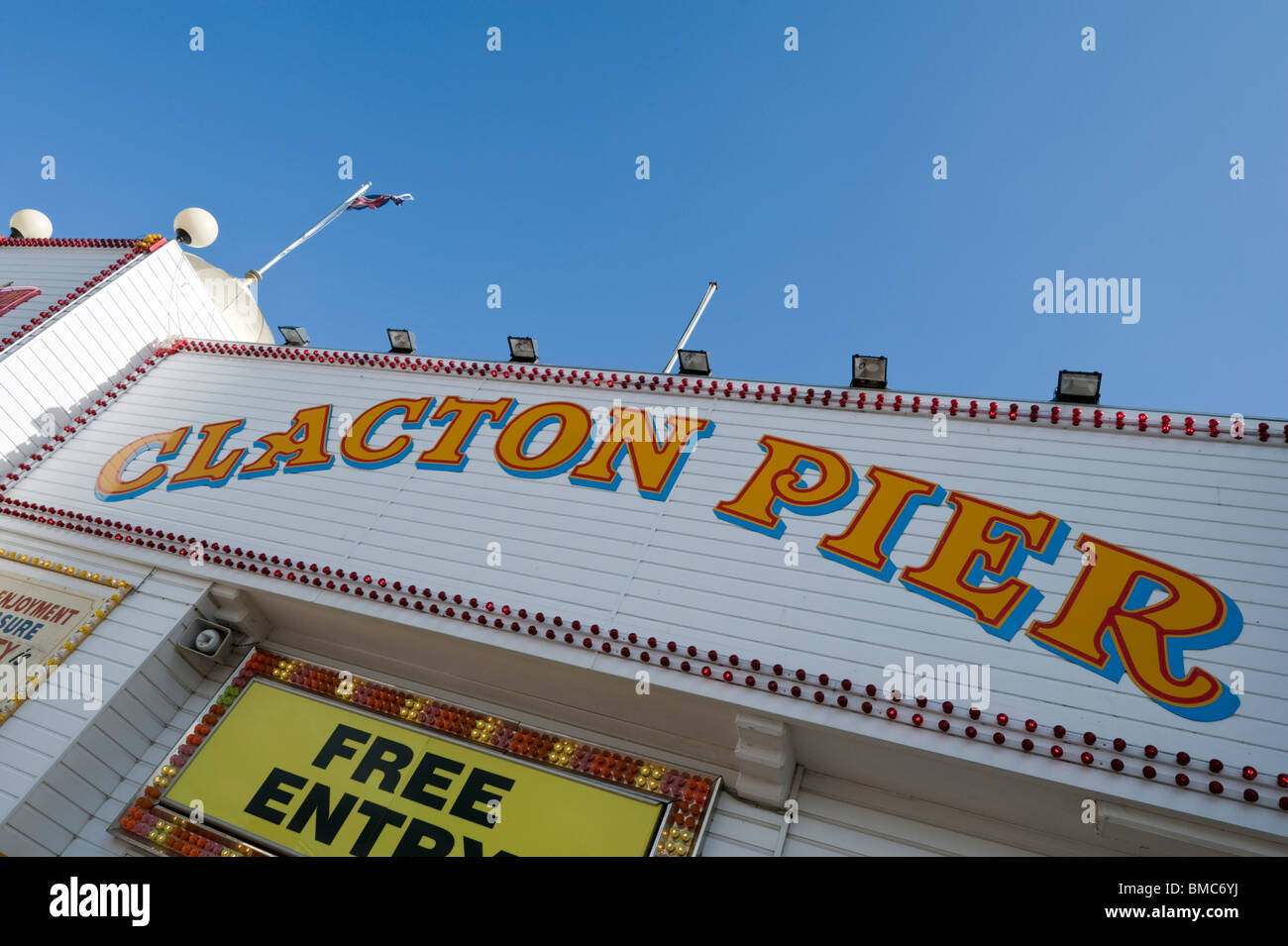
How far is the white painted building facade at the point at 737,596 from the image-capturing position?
6.47 m

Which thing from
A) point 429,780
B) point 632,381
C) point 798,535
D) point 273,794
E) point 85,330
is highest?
point 632,381

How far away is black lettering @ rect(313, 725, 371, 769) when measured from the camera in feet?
26.7

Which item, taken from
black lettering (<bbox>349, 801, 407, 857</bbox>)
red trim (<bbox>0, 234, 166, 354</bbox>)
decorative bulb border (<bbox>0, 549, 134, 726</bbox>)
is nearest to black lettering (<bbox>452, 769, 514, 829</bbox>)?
black lettering (<bbox>349, 801, 407, 857</bbox>)

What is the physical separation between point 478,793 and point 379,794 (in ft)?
3.30

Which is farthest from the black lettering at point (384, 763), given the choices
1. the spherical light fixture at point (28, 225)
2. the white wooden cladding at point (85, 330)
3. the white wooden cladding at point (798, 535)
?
the spherical light fixture at point (28, 225)

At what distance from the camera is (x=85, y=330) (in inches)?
527

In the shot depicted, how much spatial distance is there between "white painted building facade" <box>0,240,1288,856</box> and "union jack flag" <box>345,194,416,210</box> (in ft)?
40.3

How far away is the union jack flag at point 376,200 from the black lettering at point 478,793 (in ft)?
61.0

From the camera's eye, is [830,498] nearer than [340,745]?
No

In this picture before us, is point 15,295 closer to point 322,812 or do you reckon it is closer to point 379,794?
point 322,812

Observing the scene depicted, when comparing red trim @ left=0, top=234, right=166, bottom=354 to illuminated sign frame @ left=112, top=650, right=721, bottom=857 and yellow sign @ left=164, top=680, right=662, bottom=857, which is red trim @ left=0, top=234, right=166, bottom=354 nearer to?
illuminated sign frame @ left=112, top=650, right=721, bottom=857

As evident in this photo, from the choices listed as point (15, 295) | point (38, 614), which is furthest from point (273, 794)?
point (15, 295)
